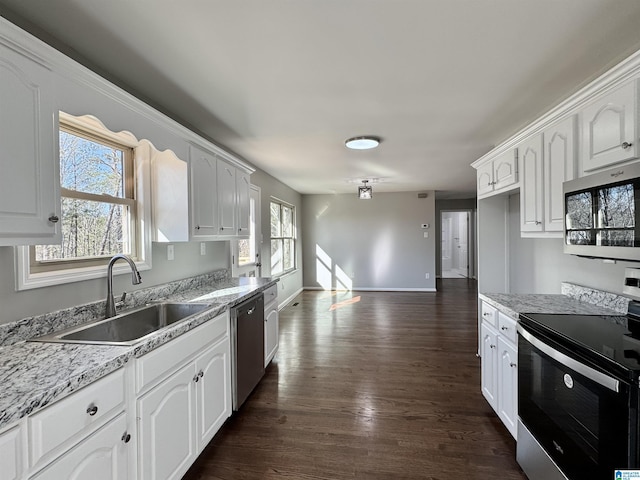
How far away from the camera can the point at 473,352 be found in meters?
3.53

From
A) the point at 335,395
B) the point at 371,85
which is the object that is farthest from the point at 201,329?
the point at 371,85

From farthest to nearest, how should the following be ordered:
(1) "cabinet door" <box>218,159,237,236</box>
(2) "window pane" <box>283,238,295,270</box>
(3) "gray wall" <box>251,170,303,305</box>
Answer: (2) "window pane" <box>283,238,295,270</box>, (3) "gray wall" <box>251,170,303,305</box>, (1) "cabinet door" <box>218,159,237,236</box>

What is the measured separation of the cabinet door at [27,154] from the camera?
1.11 m

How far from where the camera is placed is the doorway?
10340 millimetres

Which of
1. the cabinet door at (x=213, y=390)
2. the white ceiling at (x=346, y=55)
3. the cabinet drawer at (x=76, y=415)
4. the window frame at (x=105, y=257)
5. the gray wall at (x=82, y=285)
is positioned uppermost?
the white ceiling at (x=346, y=55)

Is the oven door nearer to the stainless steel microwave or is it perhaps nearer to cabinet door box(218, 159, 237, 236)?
the stainless steel microwave

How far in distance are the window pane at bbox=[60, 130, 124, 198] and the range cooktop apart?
8.60 feet

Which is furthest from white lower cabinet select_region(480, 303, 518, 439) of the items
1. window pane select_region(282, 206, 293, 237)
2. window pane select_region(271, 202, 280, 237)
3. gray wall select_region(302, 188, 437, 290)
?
gray wall select_region(302, 188, 437, 290)

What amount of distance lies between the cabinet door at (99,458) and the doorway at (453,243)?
1020 cm

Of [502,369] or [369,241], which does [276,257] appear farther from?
[502,369]

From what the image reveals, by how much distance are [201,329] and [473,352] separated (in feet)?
9.87

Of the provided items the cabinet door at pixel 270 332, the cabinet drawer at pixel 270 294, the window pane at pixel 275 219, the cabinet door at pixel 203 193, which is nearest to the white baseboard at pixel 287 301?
the window pane at pixel 275 219

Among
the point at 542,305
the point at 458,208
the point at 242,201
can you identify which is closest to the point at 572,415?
the point at 542,305

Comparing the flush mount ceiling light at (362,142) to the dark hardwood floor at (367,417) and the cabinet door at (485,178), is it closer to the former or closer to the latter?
the cabinet door at (485,178)
